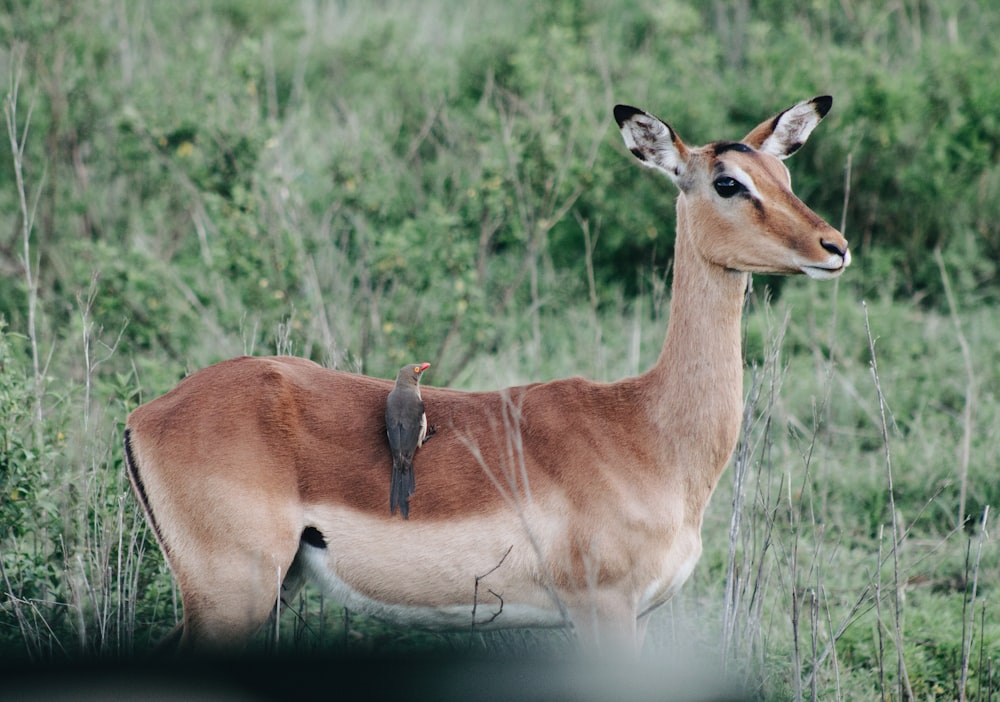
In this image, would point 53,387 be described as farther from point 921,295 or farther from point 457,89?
point 921,295

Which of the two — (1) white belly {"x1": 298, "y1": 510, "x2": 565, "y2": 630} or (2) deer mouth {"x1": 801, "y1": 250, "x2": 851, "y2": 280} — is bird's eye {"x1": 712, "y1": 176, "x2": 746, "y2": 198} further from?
(1) white belly {"x1": 298, "y1": 510, "x2": 565, "y2": 630}

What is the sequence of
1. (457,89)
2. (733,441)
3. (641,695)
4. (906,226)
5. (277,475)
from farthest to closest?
(457,89), (906,226), (733,441), (277,475), (641,695)

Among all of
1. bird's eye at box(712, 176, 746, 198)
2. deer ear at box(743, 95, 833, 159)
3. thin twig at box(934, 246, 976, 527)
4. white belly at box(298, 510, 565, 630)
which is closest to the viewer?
white belly at box(298, 510, 565, 630)

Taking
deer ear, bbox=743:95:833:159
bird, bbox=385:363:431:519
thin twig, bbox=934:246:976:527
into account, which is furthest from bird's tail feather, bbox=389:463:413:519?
thin twig, bbox=934:246:976:527

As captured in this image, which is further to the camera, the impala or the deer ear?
the deer ear

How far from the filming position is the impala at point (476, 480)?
11.8 ft

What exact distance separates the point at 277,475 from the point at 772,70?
6445 mm

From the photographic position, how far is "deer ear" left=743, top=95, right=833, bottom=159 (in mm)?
4234

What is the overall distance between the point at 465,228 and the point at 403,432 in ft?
13.6

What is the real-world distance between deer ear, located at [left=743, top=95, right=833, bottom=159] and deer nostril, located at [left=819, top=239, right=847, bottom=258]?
0.67 metres

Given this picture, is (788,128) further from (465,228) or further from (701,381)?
(465,228)

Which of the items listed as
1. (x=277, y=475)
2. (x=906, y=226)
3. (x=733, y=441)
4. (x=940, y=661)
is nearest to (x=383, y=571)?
(x=277, y=475)

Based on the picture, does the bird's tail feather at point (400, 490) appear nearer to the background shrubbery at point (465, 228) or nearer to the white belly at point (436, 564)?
the white belly at point (436, 564)

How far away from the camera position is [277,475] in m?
3.64
